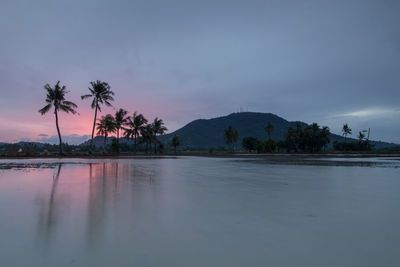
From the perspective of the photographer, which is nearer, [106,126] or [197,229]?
[197,229]

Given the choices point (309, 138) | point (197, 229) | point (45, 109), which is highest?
point (45, 109)

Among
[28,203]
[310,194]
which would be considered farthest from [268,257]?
[28,203]

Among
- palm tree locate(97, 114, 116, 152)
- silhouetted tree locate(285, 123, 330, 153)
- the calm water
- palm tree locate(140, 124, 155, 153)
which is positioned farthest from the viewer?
silhouetted tree locate(285, 123, 330, 153)

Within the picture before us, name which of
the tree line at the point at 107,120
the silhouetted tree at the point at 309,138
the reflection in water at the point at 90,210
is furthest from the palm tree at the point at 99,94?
the silhouetted tree at the point at 309,138

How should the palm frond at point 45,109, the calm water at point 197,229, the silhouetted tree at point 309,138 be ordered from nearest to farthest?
1. the calm water at point 197,229
2. the palm frond at point 45,109
3. the silhouetted tree at point 309,138

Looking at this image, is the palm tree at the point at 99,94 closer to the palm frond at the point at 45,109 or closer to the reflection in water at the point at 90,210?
the palm frond at the point at 45,109

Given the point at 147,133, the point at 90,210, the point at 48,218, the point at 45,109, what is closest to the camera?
the point at 48,218

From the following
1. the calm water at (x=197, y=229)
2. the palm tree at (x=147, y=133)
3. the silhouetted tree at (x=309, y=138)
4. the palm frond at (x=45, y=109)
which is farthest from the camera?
the silhouetted tree at (x=309, y=138)

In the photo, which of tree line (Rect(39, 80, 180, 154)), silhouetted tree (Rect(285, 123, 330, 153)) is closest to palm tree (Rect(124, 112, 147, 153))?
tree line (Rect(39, 80, 180, 154))

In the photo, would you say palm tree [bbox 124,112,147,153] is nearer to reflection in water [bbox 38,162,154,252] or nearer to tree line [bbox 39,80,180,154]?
tree line [bbox 39,80,180,154]

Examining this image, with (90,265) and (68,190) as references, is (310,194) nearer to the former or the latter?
(90,265)

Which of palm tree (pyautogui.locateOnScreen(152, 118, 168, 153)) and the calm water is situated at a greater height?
palm tree (pyautogui.locateOnScreen(152, 118, 168, 153))

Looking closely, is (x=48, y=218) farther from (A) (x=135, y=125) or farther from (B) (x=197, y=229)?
(A) (x=135, y=125)

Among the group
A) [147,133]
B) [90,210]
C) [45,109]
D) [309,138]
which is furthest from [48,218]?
[309,138]
